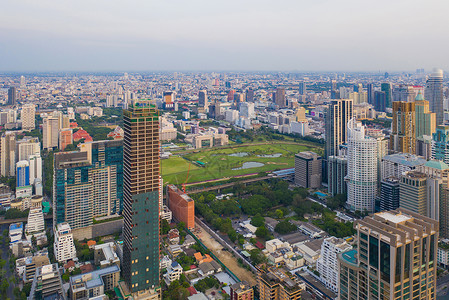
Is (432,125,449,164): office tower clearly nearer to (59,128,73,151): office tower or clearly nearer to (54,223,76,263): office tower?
(54,223,76,263): office tower

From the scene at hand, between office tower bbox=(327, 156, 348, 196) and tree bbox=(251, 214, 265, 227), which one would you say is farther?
office tower bbox=(327, 156, 348, 196)

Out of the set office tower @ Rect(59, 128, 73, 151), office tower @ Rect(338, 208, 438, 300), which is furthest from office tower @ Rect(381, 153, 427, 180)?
office tower @ Rect(59, 128, 73, 151)

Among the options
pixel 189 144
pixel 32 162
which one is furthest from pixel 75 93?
pixel 32 162

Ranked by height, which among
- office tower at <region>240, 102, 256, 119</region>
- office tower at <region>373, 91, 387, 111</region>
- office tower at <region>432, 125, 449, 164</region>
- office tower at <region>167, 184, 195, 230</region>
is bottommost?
office tower at <region>167, 184, 195, 230</region>

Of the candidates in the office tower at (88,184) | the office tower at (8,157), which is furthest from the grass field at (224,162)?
the office tower at (8,157)

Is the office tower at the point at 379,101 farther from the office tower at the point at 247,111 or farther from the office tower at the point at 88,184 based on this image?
the office tower at the point at 88,184

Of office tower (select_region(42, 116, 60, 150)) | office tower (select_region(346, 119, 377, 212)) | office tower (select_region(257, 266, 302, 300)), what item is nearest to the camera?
office tower (select_region(257, 266, 302, 300))

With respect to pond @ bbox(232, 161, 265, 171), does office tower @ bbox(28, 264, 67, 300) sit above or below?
below

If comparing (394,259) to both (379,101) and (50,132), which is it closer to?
(50,132)
